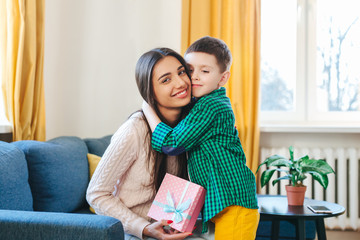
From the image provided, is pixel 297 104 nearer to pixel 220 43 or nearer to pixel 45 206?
pixel 220 43

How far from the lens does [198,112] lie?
1380mm

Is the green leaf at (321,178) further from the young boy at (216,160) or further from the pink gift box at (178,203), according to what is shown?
the pink gift box at (178,203)

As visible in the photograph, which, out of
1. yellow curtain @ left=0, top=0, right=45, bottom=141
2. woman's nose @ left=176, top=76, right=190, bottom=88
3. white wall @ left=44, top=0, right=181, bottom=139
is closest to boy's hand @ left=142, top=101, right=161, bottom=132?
woman's nose @ left=176, top=76, right=190, bottom=88

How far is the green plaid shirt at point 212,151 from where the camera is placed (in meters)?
1.30

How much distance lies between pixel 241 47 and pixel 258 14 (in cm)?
29

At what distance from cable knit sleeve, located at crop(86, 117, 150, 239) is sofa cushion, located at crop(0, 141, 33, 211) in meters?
0.34

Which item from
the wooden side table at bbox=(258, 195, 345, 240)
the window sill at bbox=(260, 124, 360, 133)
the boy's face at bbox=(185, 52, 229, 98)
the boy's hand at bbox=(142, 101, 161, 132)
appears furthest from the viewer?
the window sill at bbox=(260, 124, 360, 133)

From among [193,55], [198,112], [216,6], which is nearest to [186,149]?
[198,112]

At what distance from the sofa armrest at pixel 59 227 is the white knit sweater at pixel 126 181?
7.4 inches

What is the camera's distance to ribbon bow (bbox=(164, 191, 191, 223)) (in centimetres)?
124

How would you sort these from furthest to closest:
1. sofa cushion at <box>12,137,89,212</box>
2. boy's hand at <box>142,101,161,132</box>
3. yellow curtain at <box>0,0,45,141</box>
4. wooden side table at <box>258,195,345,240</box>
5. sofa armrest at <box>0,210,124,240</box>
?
yellow curtain at <box>0,0,45,141</box> → wooden side table at <box>258,195,345,240</box> → sofa cushion at <box>12,137,89,212</box> → boy's hand at <box>142,101,161,132</box> → sofa armrest at <box>0,210,124,240</box>

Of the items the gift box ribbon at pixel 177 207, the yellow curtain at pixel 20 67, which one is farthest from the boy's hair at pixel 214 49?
the yellow curtain at pixel 20 67

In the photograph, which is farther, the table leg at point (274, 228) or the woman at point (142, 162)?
the table leg at point (274, 228)

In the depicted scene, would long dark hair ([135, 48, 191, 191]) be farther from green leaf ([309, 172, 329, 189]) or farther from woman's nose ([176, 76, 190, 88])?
green leaf ([309, 172, 329, 189])
